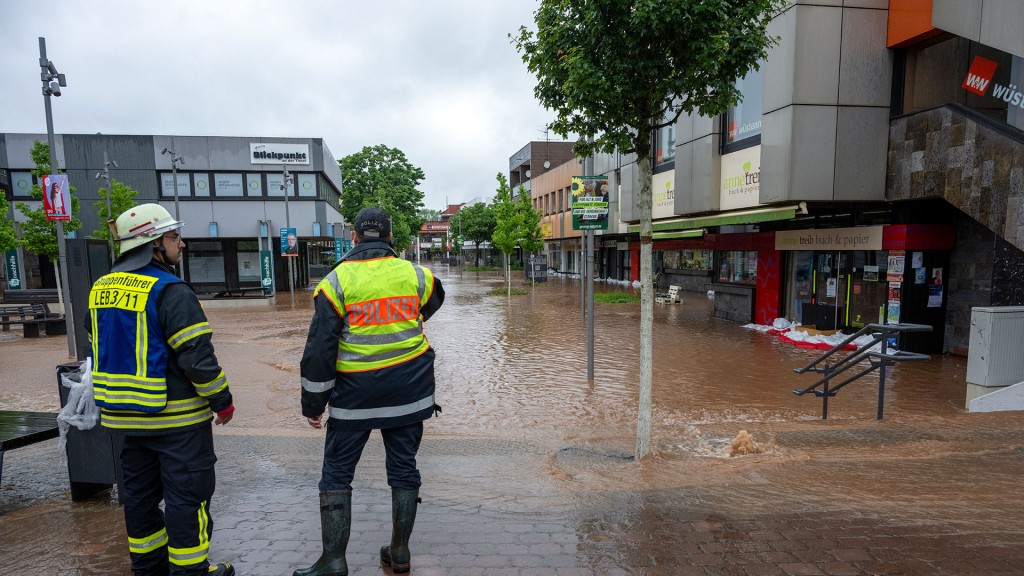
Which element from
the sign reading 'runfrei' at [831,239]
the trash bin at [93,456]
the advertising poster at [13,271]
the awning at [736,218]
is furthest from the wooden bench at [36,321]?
the sign reading 'runfrei' at [831,239]

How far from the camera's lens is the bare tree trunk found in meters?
4.86

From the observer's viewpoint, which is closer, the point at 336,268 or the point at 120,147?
the point at 336,268

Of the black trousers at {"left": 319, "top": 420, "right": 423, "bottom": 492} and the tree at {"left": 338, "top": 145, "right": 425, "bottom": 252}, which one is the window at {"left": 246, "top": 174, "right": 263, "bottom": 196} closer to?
the tree at {"left": 338, "top": 145, "right": 425, "bottom": 252}

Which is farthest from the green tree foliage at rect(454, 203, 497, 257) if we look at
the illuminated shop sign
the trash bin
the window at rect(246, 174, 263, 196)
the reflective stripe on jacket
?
the reflective stripe on jacket

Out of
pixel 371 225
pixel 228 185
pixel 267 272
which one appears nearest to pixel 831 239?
pixel 371 225

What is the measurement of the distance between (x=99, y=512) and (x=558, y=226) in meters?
35.6

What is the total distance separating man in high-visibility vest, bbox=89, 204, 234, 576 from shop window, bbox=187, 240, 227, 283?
3018 centimetres

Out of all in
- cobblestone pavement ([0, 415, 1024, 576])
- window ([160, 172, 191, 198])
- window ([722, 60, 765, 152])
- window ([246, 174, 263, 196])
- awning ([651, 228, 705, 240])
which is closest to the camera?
cobblestone pavement ([0, 415, 1024, 576])

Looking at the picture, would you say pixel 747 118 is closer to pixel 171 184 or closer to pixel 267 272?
pixel 267 272

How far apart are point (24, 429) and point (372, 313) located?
3155 millimetres

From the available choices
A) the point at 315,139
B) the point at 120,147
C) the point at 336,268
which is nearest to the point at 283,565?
the point at 336,268

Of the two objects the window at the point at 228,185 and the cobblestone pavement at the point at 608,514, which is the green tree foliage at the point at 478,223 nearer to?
the window at the point at 228,185

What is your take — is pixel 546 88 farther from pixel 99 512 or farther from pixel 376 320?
pixel 99 512

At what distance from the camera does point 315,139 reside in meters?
28.3
